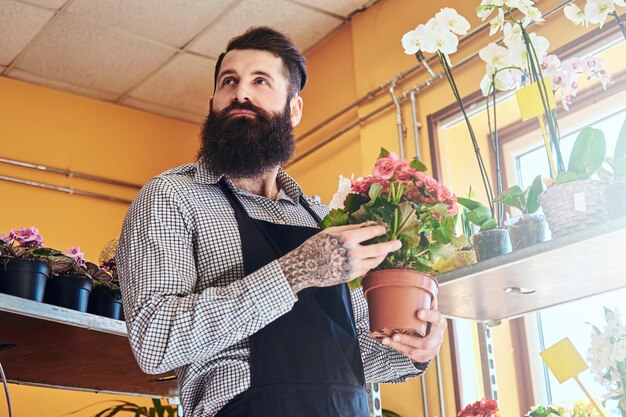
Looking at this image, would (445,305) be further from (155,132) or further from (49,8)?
(155,132)

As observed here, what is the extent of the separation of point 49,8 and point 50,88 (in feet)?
2.72

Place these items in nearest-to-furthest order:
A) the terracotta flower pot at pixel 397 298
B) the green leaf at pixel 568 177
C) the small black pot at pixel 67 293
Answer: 1. the terracotta flower pot at pixel 397 298
2. the green leaf at pixel 568 177
3. the small black pot at pixel 67 293

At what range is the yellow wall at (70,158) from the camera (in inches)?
176

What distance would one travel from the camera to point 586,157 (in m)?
1.87

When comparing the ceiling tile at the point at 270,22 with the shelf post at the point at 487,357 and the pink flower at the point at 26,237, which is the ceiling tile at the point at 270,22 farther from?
the shelf post at the point at 487,357

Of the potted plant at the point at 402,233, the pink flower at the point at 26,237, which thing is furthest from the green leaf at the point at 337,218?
the pink flower at the point at 26,237

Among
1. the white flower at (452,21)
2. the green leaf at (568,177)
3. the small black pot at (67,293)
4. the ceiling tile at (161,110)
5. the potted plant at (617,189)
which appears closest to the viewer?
the potted plant at (617,189)

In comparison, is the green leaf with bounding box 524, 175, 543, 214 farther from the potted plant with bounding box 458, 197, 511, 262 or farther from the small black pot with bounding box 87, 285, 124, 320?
the small black pot with bounding box 87, 285, 124, 320

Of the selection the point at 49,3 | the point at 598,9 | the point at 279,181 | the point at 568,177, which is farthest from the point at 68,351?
the point at 49,3

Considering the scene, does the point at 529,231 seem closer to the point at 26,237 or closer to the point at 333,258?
the point at 333,258

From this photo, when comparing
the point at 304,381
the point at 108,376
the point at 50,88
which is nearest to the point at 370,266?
the point at 304,381

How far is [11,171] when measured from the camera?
4527 mm

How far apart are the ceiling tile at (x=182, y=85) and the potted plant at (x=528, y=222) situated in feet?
9.65

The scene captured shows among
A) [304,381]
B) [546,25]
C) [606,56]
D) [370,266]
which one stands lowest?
[304,381]
